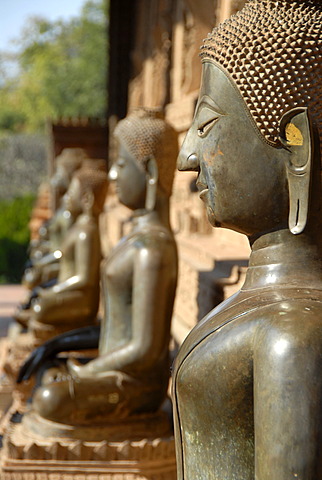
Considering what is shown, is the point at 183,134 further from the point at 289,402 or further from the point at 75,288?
the point at 289,402

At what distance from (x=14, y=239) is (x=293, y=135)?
16.2 metres

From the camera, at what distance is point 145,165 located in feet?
10.4

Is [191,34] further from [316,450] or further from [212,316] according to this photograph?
[316,450]

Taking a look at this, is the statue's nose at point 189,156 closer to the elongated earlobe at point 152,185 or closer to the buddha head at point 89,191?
the elongated earlobe at point 152,185

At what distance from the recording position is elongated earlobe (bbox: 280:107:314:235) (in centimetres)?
145

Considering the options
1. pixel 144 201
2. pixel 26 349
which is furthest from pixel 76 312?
pixel 144 201

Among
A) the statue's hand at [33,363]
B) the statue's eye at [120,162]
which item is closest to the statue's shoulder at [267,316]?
the statue's eye at [120,162]

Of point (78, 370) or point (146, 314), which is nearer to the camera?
point (146, 314)

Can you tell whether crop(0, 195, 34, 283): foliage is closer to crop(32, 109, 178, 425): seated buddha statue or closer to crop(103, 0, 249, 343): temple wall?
crop(103, 0, 249, 343): temple wall

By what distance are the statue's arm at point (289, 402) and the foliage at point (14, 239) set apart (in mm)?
14719

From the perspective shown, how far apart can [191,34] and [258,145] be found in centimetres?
446

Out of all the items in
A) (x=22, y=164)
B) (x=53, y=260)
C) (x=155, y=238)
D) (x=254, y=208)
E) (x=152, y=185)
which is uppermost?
(x=254, y=208)

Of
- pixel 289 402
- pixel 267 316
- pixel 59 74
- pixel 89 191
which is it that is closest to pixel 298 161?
pixel 267 316

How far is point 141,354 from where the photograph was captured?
291 cm
